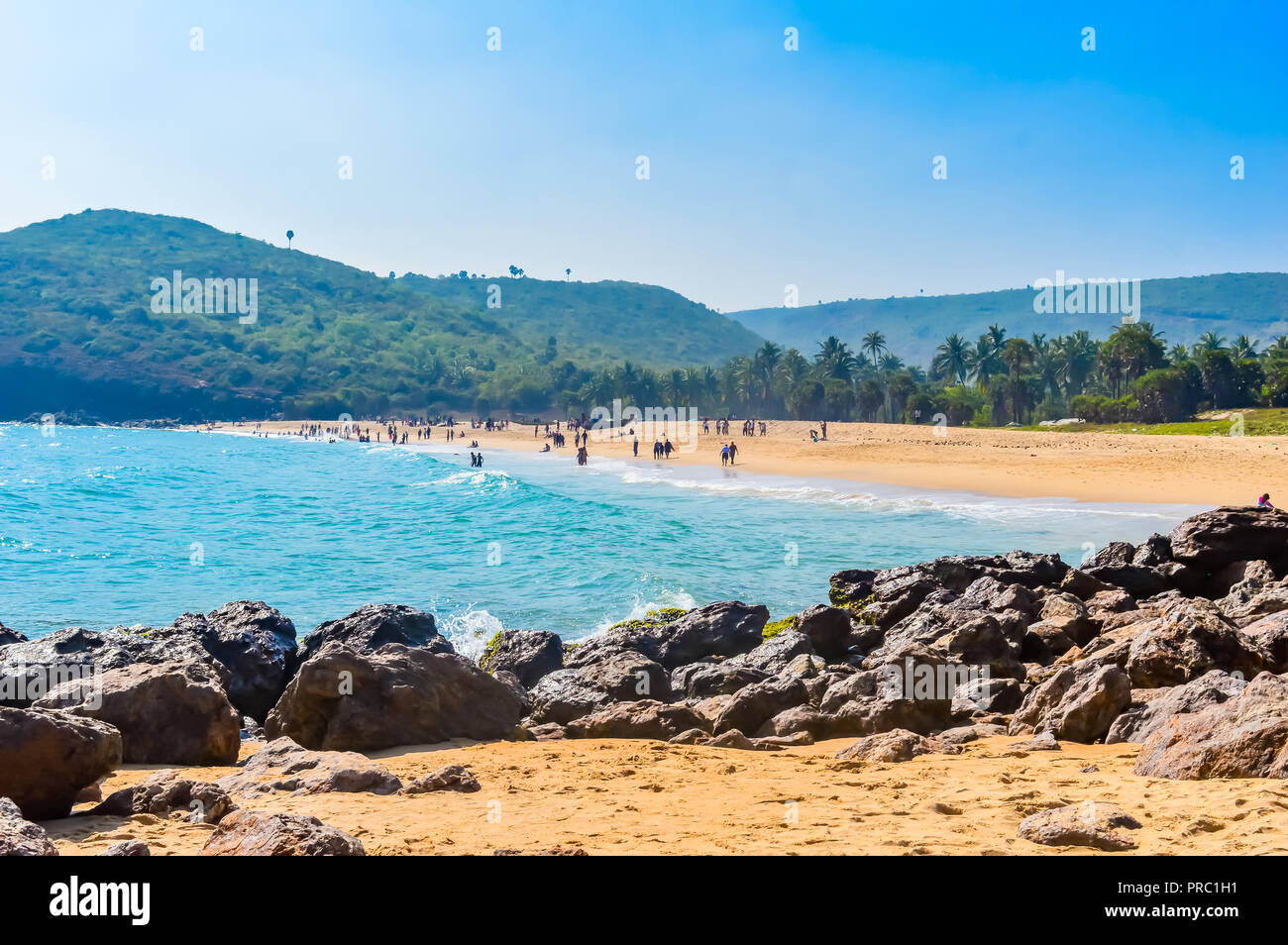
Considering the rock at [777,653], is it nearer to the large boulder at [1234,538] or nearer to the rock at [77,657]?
the rock at [77,657]

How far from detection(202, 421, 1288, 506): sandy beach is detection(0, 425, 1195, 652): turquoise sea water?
11.3 ft

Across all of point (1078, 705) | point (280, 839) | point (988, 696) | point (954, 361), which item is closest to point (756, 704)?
point (988, 696)

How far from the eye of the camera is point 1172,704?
7.74 metres

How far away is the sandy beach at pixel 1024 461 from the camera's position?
3750 cm

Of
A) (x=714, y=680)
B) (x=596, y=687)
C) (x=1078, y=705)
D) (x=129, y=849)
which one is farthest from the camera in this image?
(x=714, y=680)

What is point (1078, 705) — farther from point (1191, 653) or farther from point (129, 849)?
point (129, 849)

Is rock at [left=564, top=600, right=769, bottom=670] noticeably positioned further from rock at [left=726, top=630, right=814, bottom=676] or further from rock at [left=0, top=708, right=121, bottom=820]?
rock at [left=0, top=708, right=121, bottom=820]

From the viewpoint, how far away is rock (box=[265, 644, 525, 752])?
30.8 ft

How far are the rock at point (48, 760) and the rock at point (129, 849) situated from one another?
147 cm

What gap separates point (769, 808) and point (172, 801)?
12.8 ft

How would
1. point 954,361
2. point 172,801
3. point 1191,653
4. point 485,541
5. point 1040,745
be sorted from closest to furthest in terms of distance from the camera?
point 172,801, point 1040,745, point 1191,653, point 485,541, point 954,361

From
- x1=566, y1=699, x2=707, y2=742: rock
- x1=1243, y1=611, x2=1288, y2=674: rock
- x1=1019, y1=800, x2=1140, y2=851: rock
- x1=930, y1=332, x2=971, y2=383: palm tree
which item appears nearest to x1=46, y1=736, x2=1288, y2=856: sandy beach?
x1=1019, y1=800, x2=1140, y2=851: rock
